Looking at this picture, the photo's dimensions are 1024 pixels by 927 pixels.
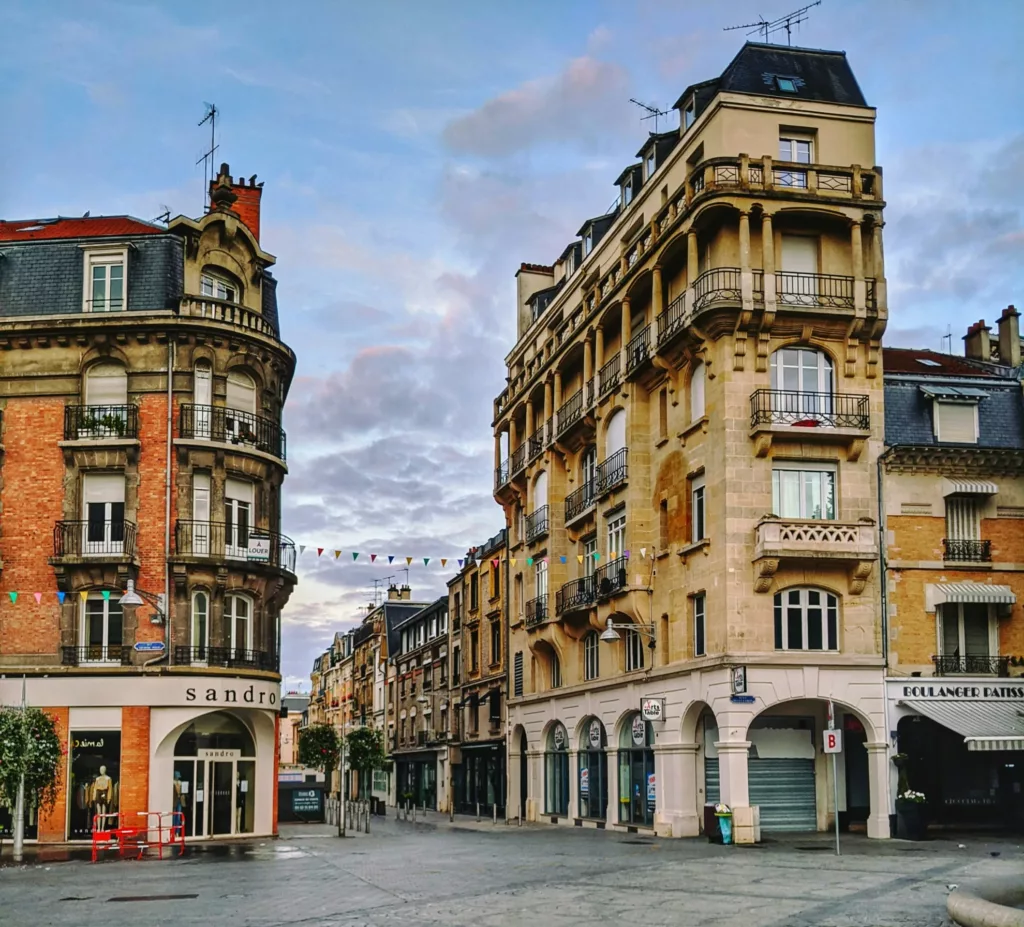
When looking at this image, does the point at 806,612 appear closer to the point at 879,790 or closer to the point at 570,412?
the point at 879,790

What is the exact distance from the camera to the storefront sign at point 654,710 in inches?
1542

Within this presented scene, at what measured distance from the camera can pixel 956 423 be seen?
127 ft

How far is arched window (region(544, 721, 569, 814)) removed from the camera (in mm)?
50219

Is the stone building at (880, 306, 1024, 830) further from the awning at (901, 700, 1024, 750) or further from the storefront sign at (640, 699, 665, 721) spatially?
the storefront sign at (640, 699, 665, 721)

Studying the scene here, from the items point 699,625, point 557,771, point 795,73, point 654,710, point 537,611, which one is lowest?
point 557,771

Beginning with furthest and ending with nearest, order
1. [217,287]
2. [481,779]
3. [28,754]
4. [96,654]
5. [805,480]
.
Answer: [481,779], [217,287], [96,654], [805,480], [28,754]

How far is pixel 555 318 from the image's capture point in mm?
53750

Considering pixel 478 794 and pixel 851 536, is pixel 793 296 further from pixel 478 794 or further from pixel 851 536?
pixel 478 794

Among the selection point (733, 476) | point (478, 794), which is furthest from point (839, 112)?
point (478, 794)

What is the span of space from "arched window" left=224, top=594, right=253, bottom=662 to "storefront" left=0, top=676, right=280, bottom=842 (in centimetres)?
109

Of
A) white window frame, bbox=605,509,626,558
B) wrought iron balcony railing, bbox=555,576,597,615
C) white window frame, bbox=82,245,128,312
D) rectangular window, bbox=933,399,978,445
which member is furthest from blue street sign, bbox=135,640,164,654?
rectangular window, bbox=933,399,978,445

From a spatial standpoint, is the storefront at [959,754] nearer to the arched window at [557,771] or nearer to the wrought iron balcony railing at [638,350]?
the wrought iron balcony railing at [638,350]

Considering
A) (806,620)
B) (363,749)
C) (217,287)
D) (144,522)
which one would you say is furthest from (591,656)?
(217,287)

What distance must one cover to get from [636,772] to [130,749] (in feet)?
49.7
